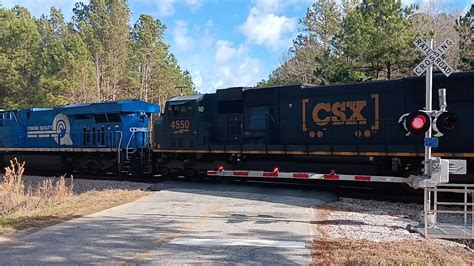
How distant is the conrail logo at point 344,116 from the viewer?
1293 cm

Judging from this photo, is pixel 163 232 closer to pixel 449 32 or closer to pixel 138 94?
pixel 449 32

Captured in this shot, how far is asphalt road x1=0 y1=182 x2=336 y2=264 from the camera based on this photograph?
21.0ft

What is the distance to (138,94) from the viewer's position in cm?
5616

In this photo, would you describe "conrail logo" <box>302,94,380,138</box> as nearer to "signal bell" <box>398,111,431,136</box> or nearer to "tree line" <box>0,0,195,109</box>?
"signal bell" <box>398,111,431,136</box>

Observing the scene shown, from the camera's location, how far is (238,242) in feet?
23.7

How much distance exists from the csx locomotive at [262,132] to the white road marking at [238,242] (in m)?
6.05

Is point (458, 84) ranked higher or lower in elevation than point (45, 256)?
higher

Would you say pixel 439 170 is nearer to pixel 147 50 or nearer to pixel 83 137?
pixel 83 137

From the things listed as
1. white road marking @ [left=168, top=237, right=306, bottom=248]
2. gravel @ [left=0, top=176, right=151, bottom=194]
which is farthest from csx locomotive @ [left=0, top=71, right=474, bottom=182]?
white road marking @ [left=168, top=237, right=306, bottom=248]

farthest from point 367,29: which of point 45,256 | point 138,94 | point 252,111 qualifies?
point 138,94

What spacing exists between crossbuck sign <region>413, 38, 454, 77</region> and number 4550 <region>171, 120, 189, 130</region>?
9.49m

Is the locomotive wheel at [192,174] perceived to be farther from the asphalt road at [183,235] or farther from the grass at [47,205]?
the asphalt road at [183,235]

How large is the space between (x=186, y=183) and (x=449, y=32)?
82.8 feet

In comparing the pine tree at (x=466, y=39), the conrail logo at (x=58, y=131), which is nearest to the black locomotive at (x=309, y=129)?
the conrail logo at (x=58, y=131)
